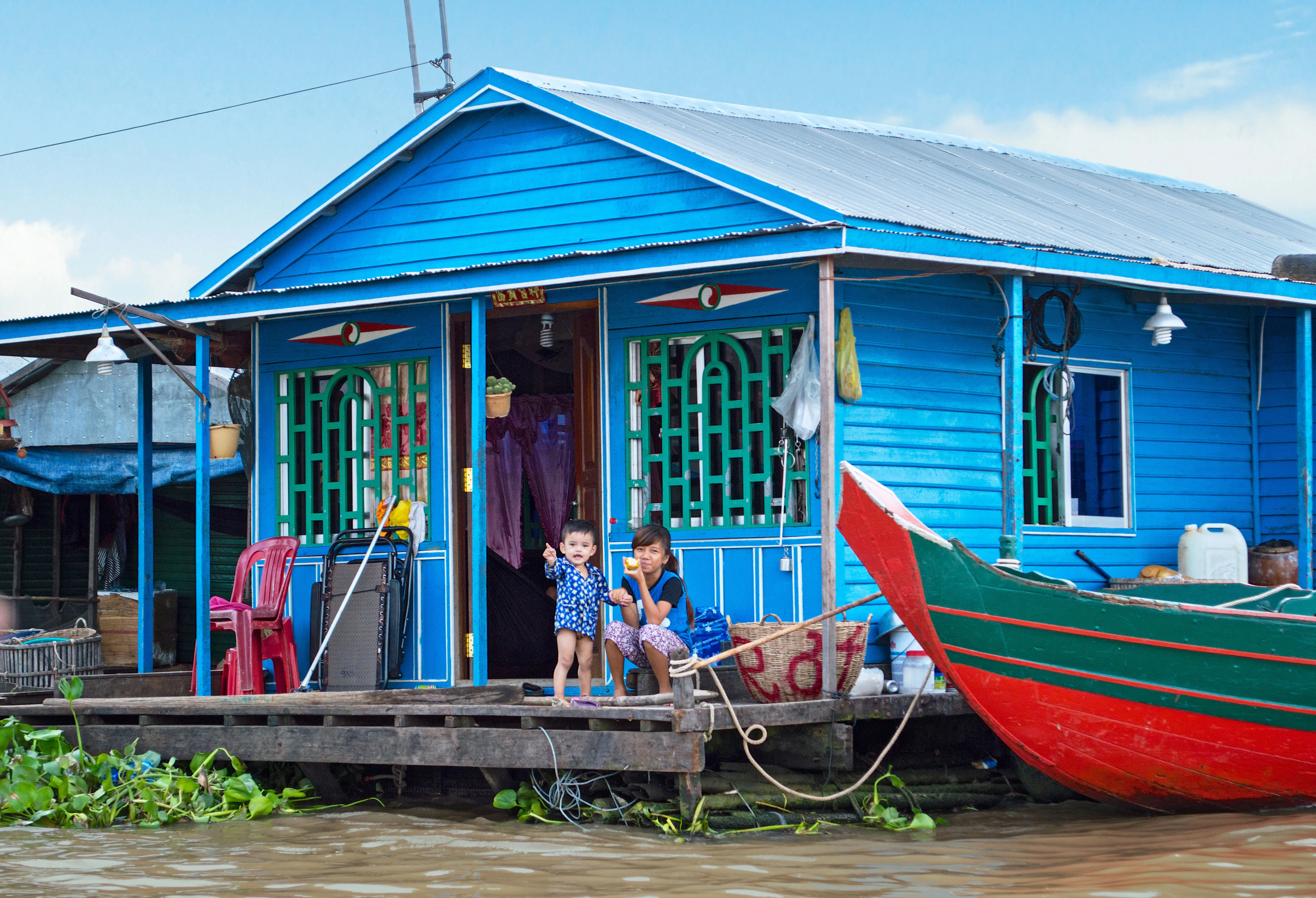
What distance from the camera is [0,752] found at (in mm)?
9195

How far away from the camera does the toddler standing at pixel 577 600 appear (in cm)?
900

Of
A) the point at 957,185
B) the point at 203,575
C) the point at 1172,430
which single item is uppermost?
the point at 957,185

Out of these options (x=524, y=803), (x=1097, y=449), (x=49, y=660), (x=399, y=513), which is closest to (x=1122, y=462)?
(x=1097, y=449)

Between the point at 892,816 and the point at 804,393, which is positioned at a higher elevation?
the point at 804,393

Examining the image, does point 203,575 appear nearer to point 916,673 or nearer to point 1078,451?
point 916,673

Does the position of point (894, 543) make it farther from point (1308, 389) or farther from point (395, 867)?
point (1308, 389)

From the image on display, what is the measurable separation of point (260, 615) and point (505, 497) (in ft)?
6.61

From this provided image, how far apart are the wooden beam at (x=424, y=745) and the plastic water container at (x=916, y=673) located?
5.58 feet

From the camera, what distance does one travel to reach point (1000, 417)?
420 inches

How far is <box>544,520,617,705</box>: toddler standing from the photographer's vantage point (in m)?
9.00

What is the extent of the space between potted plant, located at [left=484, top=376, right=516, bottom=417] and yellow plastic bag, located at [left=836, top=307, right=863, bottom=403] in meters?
2.66

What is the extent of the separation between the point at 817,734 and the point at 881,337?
8.94 ft

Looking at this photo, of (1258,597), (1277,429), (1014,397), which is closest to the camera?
(1258,597)

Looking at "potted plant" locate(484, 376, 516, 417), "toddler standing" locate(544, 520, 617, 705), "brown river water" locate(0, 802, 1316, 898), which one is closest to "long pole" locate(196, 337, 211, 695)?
"potted plant" locate(484, 376, 516, 417)
